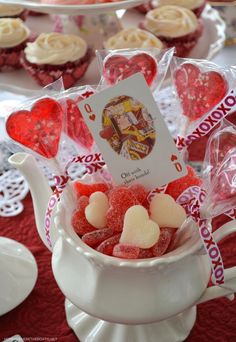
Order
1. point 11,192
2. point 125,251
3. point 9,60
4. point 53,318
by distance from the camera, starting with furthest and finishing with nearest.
→ point 9,60, point 11,192, point 53,318, point 125,251

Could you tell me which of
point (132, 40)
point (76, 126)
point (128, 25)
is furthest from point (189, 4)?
point (76, 126)

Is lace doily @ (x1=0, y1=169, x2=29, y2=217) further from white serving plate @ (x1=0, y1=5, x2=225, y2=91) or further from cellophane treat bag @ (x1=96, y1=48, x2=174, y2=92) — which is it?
cellophane treat bag @ (x1=96, y1=48, x2=174, y2=92)

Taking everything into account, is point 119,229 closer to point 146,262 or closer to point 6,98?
point 146,262

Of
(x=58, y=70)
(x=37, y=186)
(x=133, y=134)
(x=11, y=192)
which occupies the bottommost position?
(x=11, y=192)

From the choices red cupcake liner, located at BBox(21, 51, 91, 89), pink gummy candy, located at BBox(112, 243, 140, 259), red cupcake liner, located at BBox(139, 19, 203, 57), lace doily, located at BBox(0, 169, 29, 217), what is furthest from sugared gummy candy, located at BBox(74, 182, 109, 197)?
red cupcake liner, located at BBox(139, 19, 203, 57)

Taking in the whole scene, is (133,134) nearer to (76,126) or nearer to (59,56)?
(76,126)

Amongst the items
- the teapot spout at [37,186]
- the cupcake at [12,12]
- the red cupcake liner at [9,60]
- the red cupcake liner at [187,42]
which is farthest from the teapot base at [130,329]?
the cupcake at [12,12]
